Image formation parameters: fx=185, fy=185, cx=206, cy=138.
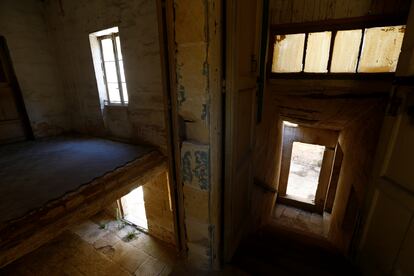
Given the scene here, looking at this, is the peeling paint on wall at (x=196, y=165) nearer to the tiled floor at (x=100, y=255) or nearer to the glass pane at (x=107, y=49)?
the tiled floor at (x=100, y=255)

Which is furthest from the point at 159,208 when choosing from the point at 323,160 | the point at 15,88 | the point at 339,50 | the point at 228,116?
the point at 323,160

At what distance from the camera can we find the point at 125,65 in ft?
10.7

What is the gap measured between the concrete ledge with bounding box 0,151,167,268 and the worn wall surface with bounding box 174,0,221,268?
114 centimetres

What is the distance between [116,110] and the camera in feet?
12.2

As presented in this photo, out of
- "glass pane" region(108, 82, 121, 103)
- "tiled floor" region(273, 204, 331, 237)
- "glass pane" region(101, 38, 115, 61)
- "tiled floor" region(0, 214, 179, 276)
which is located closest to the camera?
"tiled floor" region(0, 214, 179, 276)

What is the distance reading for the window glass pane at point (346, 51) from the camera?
283 cm

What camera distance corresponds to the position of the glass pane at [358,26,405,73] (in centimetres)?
260

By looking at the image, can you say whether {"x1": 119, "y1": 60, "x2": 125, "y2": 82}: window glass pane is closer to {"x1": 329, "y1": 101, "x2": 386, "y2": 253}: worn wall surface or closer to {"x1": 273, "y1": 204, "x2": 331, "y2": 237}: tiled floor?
{"x1": 329, "y1": 101, "x2": 386, "y2": 253}: worn wall surface

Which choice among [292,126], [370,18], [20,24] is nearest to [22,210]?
[20,24]

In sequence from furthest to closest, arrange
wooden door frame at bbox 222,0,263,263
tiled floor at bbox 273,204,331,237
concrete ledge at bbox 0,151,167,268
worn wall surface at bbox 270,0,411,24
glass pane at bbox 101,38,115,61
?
tiled floor at bbox 273,204,331,237, glass pane at bbox 101,38,115,61, worn wall surface at bbox 270,0,411,24, concrete ledge at bbox 0,151,167,268, wooden door frame at bbox 222,0,263,263

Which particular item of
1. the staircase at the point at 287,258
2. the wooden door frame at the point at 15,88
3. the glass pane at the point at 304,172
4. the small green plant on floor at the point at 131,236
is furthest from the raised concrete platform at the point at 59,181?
the glass pane at the point at 304,172

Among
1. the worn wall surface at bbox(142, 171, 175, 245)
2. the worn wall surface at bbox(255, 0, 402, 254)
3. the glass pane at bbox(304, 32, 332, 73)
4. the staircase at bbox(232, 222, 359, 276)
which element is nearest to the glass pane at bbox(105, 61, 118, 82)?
the worn wall surface at bbox(142, 171, 175, 245)

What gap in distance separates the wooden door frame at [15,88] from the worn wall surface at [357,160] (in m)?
5.96

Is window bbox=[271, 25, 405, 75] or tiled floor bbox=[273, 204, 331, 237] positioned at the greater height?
window bbox=[271, 25, 405, 75]
